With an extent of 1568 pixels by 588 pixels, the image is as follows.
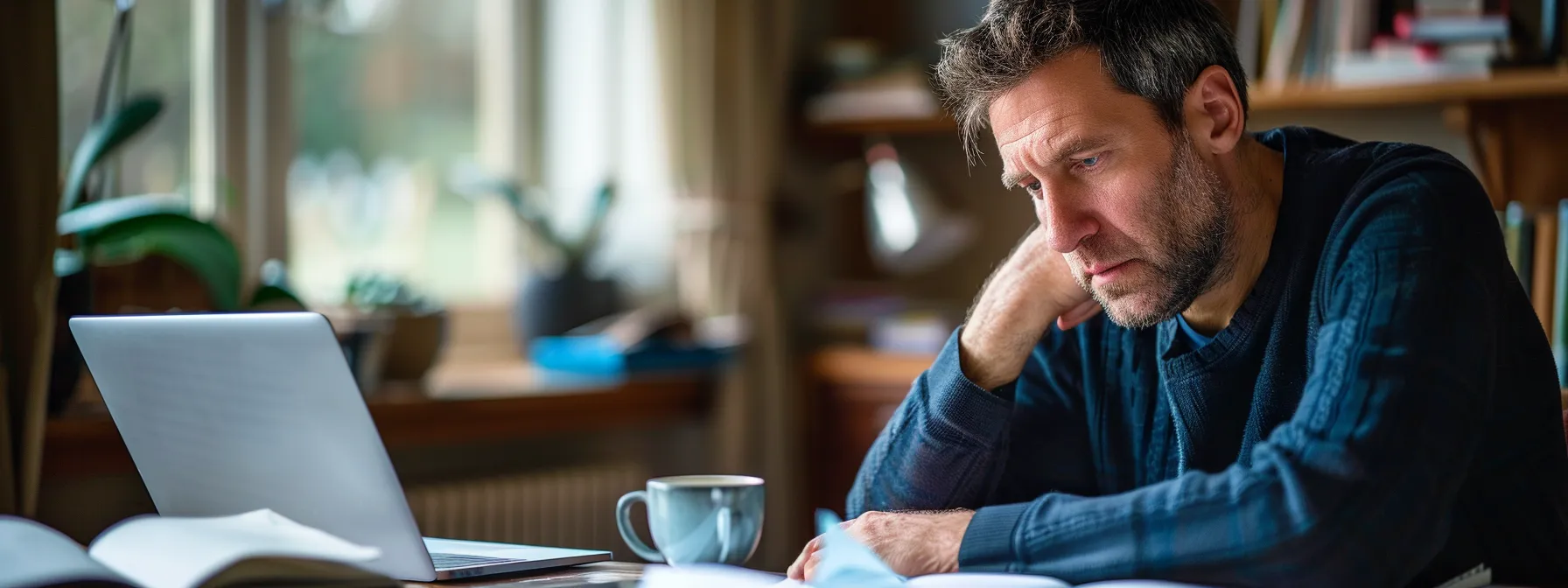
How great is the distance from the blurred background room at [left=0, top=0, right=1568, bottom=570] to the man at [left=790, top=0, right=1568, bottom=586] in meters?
1.24

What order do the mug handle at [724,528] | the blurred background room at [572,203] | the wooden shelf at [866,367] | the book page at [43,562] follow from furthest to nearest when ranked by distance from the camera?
the wooden shelf at [866,367] → the blurred background room at [572,203] → the mug handle at [724,528] → the book page at [43,562]

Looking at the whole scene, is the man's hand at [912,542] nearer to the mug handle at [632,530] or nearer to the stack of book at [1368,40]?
the mug handle at [632,530]

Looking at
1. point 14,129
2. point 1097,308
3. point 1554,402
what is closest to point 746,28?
point 14,129

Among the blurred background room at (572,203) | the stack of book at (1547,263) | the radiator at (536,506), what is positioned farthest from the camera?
the radiator at (536,506)

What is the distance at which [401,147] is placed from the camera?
2936mm

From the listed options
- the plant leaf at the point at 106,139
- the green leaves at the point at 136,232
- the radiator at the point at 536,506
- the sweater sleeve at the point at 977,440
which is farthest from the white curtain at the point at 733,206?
the sweater sleeve at the point at 977,440

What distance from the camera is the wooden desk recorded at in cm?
102

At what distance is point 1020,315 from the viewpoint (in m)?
1.35

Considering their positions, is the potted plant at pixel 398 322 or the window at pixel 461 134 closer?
the potted plant at pixel 398 322

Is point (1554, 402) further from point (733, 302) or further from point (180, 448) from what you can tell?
point (733, 302)

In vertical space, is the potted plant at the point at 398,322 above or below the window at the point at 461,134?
below

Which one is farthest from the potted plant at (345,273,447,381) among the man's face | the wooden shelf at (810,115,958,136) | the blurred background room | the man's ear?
the man's ear

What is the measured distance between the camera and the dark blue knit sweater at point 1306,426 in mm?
916

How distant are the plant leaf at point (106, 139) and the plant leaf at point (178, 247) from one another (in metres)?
0.08
